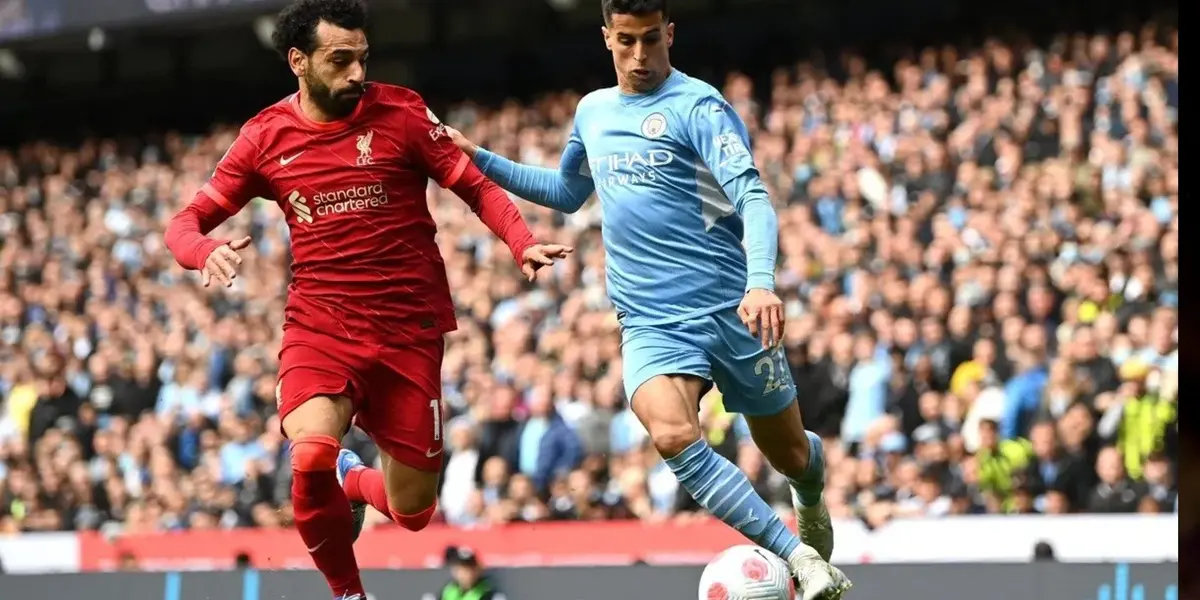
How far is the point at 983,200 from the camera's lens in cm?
1341

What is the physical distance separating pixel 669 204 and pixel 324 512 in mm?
1747

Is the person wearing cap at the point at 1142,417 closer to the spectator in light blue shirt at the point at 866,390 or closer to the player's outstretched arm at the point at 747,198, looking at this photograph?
the spectator in light blue shirt at the point at 866,390

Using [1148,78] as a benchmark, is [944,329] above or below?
below

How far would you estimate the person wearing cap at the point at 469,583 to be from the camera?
34.0ft

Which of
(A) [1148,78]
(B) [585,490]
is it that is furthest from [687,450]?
(A) [1148,78]

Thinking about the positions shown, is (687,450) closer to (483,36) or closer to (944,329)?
(944,329)

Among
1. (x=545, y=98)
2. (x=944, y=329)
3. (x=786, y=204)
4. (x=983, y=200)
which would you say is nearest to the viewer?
(x=944, y=329)

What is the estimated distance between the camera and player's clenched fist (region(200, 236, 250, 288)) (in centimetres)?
593

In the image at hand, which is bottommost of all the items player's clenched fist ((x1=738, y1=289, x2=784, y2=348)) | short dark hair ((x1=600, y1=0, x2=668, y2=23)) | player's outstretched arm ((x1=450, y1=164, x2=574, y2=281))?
player's clenched fist ((x1=738, y1=289, x2=784, y2=348))

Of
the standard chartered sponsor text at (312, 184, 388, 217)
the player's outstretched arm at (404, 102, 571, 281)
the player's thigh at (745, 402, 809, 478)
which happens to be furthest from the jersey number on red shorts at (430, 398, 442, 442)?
the player's thigh at (745, 402, 809, 478)

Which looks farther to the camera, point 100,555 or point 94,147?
point 94,147

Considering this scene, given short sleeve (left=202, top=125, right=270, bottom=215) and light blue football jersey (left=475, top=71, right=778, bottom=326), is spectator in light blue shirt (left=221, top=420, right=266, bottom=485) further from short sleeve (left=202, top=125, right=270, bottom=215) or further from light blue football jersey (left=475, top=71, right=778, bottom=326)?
light blue football jersey (left=475, top=71, right=778, bottom=326)

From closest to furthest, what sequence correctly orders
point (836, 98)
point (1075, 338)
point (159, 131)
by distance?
point (1075, 338) → point (836, 98) → point (159, 131)

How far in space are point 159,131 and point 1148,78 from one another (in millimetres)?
→ 15562
